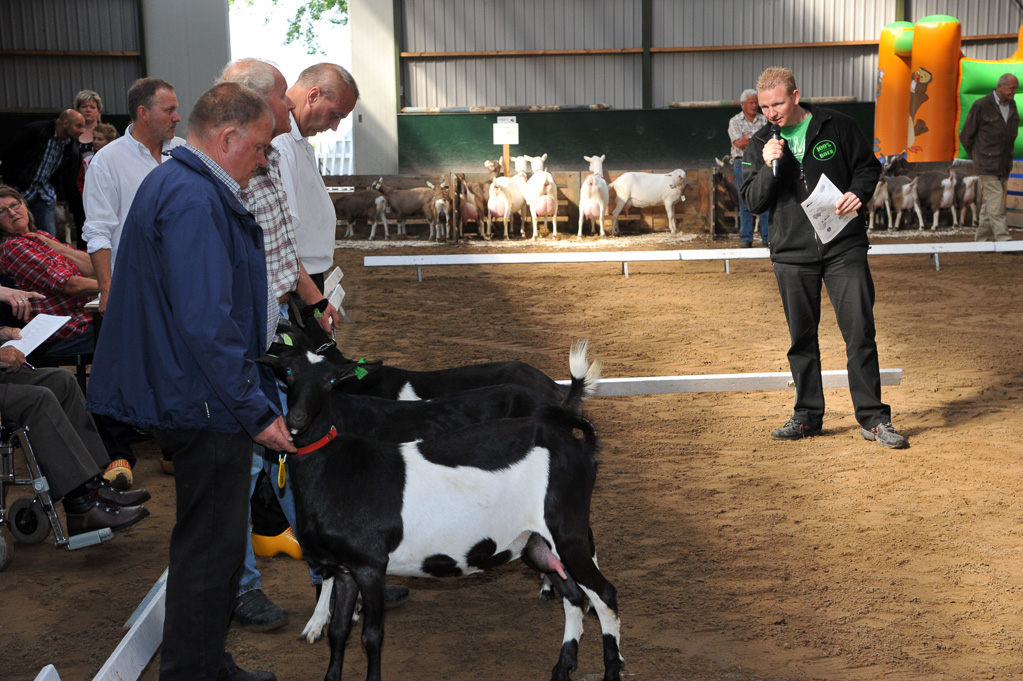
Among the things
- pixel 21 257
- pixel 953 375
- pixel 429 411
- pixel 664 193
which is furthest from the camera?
pixel 664 193

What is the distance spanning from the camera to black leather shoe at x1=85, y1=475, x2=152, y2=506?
14.7 ft

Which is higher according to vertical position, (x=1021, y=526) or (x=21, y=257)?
(x=21, y=257)

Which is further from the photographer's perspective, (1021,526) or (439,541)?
(1021,526)

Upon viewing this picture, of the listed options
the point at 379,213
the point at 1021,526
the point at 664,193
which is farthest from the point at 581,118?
the point at 1021,526

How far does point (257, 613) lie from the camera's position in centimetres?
353

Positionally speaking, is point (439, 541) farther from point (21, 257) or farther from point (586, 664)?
point (21, 257)

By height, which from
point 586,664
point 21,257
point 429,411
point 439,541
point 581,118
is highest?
point 581,118

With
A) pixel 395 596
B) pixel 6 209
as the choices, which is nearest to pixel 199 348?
pixel 395 596

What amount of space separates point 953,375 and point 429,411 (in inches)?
193

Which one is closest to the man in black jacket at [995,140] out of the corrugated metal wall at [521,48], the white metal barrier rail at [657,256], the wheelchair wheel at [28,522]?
the white metal barrier rail at [657,256]

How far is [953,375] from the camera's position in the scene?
7074 millimetres

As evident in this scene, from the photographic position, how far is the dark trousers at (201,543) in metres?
2.60

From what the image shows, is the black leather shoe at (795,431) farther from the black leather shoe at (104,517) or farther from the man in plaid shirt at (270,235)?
the black leather shoe at (104,517)

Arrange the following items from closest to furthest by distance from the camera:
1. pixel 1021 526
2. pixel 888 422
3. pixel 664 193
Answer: pixel 1021 526, pixel 888 422, pixel 664 193
